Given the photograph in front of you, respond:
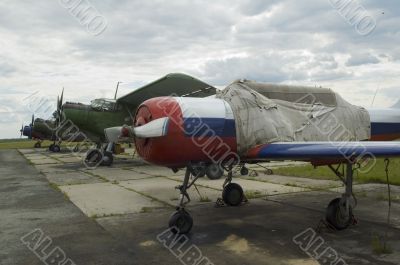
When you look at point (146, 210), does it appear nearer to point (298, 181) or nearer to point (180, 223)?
point (180, 223)

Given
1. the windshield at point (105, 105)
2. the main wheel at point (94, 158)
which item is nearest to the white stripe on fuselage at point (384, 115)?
the main wheel at point (94, 158)

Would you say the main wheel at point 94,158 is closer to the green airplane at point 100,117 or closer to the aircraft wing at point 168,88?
the green airplane at point 100,117

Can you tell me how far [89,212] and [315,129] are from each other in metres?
4.57

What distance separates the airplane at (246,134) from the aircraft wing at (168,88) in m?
6.79

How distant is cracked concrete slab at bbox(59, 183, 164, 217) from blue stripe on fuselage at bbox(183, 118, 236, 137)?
2862 millimetres

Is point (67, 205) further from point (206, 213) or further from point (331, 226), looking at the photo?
point (331, 226)

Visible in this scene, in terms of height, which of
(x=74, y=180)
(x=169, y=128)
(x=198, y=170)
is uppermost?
(x=169, y=128)

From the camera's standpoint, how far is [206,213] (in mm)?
7625

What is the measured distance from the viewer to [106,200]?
934 centimetres

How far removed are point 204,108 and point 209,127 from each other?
301 mm

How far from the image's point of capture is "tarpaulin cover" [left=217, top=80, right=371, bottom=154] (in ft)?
20.7

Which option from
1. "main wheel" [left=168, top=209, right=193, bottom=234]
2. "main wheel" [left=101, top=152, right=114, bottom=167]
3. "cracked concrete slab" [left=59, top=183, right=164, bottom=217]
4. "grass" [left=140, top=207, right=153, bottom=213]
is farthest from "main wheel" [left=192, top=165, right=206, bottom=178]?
"main wheel" [left=101, top=152, right=114, bottom=167]

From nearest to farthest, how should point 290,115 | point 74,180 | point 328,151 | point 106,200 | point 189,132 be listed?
point 328,151, point 189,132, point 290,115, point 106,200, point 74,180

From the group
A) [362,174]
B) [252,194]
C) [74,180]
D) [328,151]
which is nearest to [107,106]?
[74,180]
